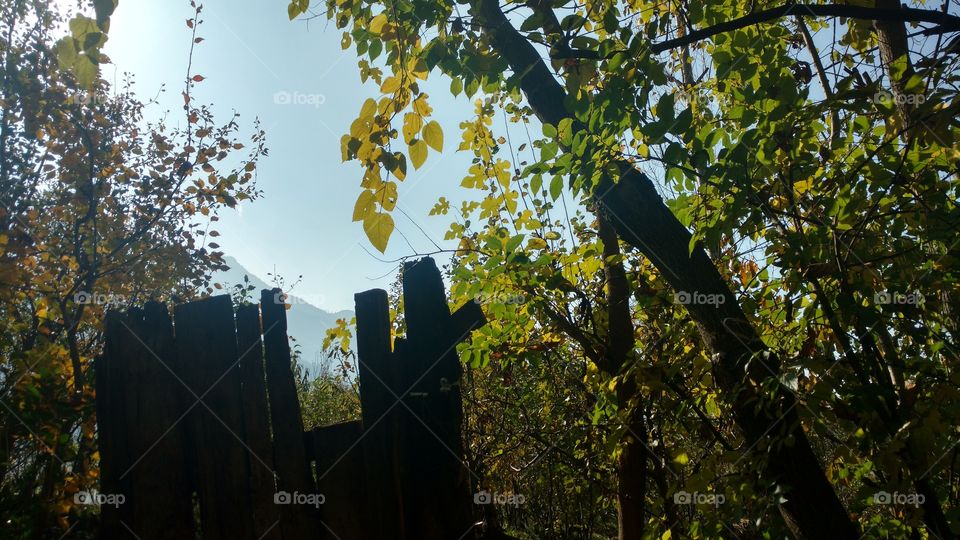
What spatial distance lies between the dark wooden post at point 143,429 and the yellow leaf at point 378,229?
1.05 m

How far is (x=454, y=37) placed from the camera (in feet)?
6.10

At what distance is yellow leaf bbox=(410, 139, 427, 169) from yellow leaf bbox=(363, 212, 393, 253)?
22cm

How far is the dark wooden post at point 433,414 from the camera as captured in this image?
1941mm

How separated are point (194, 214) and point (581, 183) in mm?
6038

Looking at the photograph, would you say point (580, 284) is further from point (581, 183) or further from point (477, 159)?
point (581, 183)

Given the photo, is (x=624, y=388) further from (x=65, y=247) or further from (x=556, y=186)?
(x=65, y=247)

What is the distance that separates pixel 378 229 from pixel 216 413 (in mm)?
1017

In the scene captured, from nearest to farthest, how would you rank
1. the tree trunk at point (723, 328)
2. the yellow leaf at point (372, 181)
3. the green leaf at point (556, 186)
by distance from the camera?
the yellow leaf at point (372, 181)
the tree trunk at point (723, 328)
the green leaf at point (556, 186)

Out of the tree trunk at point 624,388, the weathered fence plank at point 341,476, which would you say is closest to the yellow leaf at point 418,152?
the weathered fence plank at point 341,476

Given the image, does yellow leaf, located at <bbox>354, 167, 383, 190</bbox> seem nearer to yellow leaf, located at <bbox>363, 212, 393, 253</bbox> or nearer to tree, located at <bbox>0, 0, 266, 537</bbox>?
yellow leaf, located at <bbox>363, 212, 393, 253</bbox>

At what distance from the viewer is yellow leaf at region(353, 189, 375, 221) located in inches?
62.4

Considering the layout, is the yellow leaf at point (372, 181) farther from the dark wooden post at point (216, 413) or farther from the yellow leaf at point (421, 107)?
the dark wooden post at point (216, 413)

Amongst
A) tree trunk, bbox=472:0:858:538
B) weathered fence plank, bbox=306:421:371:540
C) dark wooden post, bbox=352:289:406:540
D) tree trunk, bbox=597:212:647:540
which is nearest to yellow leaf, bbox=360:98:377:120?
tree trunk, bbox=472:0:858:538

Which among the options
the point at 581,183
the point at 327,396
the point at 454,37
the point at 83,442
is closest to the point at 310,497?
the point at 581,183
